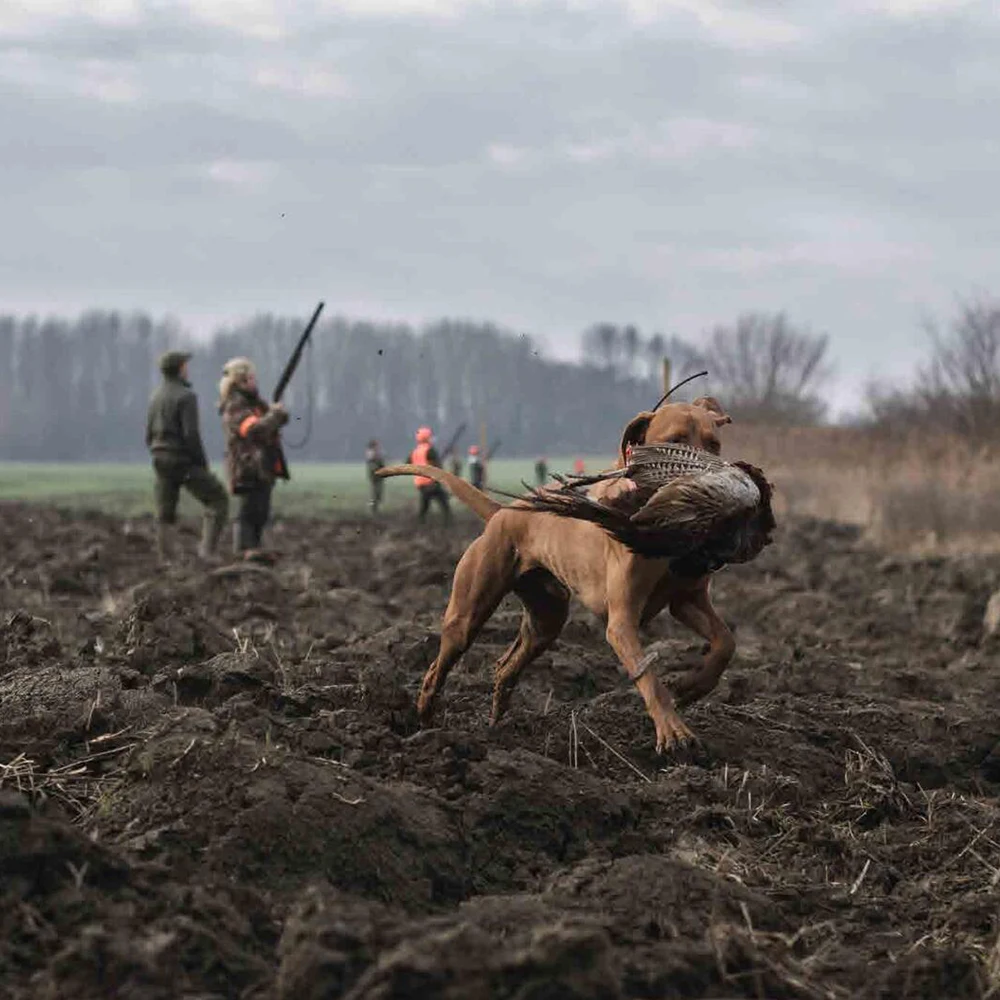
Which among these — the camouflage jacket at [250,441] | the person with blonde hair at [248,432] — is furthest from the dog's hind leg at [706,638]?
the camouflage jacket at [250,441]

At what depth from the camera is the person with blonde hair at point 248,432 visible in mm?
15117

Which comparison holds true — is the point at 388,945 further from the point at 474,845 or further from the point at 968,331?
the point at 968,331

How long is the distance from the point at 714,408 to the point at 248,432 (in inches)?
336

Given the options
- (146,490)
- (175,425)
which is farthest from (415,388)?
(175,425)

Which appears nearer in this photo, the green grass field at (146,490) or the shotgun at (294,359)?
the shotgun at (294,359)

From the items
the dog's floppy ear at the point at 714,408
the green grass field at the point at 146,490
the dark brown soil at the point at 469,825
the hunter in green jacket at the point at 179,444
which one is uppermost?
the dog's floppy ear at the point at 714,408

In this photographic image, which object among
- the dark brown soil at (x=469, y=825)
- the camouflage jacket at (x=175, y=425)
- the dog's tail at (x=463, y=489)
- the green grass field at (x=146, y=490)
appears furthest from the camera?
the green grass field at (x=146, y=490)

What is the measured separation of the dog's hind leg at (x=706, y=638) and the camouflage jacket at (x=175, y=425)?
9465 mm

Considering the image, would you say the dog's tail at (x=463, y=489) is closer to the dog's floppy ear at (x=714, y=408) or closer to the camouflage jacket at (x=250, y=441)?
the dog's floppy ear at (x=714, y=408)

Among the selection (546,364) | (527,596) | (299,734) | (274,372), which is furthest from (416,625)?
(546,364)

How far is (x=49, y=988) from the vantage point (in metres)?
4.16

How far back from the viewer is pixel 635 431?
274 inches

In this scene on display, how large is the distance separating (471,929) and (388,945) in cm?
21

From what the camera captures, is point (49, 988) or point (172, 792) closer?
point (49, 988)
